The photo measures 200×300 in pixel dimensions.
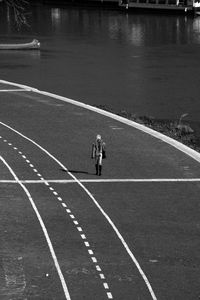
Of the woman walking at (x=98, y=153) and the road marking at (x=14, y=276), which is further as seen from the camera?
the woman walking at (x=98, y=153)

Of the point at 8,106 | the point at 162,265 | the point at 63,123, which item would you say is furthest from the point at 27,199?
the point at 8,106

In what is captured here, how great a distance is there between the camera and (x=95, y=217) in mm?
26453

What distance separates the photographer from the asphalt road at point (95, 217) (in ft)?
68.9

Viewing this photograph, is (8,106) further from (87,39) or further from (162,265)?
(87,39)

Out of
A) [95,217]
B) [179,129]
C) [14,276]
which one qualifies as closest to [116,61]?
[179,129]

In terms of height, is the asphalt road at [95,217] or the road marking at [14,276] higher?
the road marking at [14,276]

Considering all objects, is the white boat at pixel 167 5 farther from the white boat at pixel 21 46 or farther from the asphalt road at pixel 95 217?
the asphalt road at pixel 95 217

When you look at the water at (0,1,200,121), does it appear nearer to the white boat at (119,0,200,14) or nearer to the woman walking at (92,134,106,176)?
the white boat at (119,0,200,14)

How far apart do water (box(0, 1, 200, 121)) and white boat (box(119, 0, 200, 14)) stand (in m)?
7.30

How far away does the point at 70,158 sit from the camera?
34.9m

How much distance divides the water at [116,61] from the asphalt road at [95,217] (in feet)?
75.4

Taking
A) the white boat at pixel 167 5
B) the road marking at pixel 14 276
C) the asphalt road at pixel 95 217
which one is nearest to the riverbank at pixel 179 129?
the asphalt road at pixel 95 217

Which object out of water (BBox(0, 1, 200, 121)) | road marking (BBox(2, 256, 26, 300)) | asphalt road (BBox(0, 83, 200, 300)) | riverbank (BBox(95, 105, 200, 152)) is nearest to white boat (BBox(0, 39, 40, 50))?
water (BBox(0, 1, 200, 121))

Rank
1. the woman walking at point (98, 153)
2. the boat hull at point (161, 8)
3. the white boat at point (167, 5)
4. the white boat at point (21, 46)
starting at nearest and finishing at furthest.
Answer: the woman walking at point (98, 153), the white boat at point (21, 46), the boat hull at point (161, 8), the white boat at point (167, 5)
